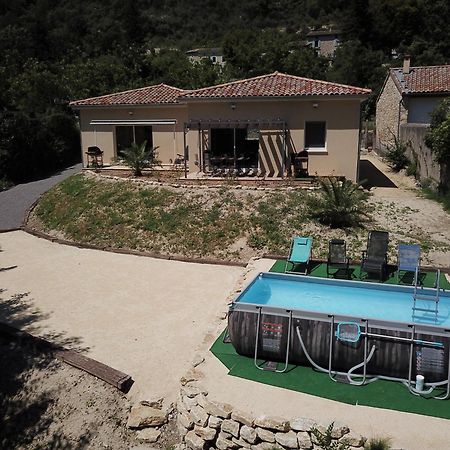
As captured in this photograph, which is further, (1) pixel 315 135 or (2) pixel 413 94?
(2) pixel 413 94

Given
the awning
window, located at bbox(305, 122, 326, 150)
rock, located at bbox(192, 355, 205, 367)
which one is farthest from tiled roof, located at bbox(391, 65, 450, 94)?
rock, located at bbox(192, 355, 205, 367)

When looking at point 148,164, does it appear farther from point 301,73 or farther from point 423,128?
point 301,73

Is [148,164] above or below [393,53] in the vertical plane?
below

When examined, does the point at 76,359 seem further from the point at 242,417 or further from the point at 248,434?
the point at 248,434

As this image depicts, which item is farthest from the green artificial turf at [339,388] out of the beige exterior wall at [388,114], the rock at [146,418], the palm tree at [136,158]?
the beige exterior wall at [388,114]

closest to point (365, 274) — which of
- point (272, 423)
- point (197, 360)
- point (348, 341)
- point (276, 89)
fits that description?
point (348, 341)

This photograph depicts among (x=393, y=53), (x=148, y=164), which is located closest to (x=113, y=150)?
(x=148, y=164)
